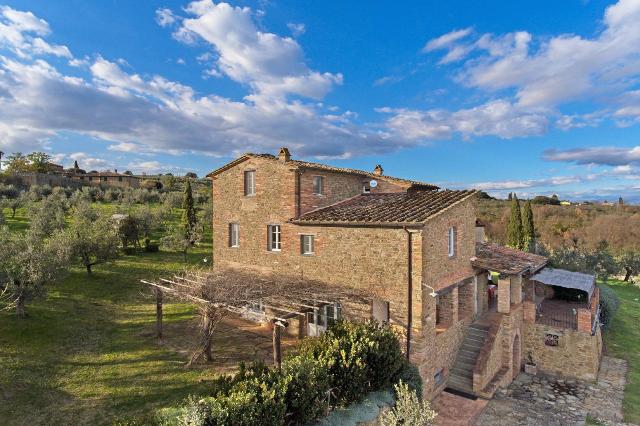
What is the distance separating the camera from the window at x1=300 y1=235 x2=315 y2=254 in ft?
56.3

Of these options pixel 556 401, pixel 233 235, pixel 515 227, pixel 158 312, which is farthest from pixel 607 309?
pixel 158 312

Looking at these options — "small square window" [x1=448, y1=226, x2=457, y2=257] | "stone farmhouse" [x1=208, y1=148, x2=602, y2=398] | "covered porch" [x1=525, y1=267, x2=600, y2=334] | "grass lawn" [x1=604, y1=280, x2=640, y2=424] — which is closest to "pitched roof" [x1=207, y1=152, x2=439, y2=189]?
"stone farmhouse" [x1=208, y1=148, x2=602, y2=398]

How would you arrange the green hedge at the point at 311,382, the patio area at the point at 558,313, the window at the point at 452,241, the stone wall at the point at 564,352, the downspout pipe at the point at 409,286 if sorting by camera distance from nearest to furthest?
1. the green hedge at the point at 311,382
2. the downspout pipe at the point at 409,286
3. the window at the point at 452,241
4. the stone wall at the point at 564,352
5. the patio area at the point at 558,313

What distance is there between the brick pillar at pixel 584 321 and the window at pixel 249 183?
1738cm

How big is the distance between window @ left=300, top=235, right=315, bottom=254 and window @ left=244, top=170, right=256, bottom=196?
428 centimetres

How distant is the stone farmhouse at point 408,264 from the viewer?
46.3 feet

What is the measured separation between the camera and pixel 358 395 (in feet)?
35.7

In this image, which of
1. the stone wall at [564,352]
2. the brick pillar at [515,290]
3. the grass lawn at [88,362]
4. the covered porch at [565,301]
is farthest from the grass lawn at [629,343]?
the grass lawn at [88,362]

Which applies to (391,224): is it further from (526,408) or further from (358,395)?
(526,408)

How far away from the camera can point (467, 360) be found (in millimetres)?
16547

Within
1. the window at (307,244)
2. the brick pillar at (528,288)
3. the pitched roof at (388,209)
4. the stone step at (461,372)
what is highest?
the pitched roof at (388,209)

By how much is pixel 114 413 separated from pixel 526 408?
15.3 meters

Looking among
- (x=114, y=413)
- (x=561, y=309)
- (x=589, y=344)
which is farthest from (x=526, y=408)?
(x=114, y=413)

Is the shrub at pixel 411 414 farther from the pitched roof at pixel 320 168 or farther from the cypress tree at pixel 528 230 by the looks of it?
the cypress tree at pixel 528 230
